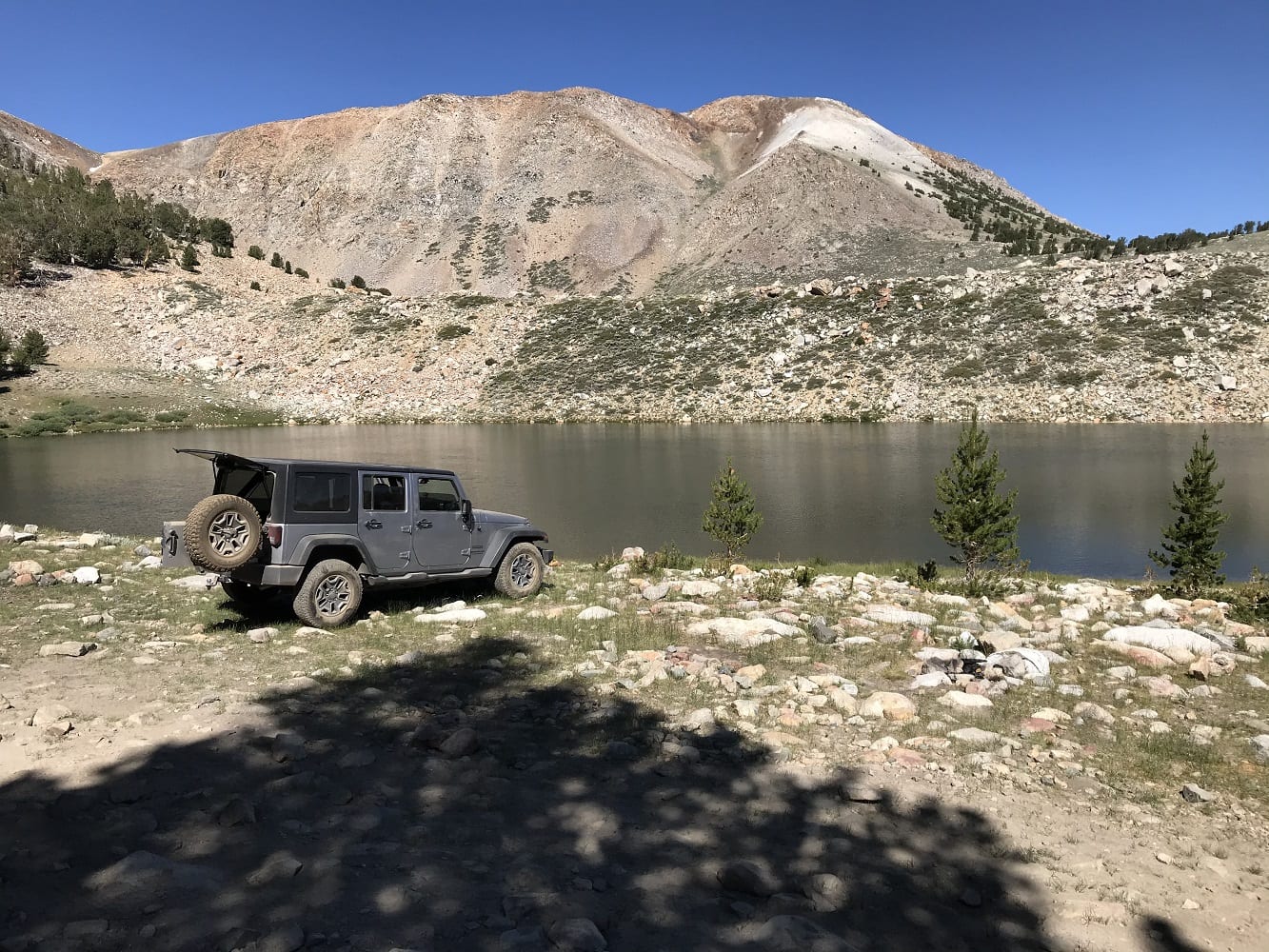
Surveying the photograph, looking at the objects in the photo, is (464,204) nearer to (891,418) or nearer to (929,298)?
(929,298)

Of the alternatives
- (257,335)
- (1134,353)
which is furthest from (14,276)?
(1134,353)

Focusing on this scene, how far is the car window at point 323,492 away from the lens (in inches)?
399

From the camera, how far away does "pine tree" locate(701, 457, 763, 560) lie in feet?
63.8

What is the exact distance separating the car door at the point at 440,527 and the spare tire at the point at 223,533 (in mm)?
2562

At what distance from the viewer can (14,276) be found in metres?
83.5

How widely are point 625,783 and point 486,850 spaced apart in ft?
4.81

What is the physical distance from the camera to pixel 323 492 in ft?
34.2

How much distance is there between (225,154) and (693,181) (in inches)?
4025

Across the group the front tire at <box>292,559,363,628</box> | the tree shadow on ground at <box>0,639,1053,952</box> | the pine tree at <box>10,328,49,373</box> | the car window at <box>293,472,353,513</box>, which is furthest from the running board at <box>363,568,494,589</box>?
the pine tree at <box>10,328,49,373</box>

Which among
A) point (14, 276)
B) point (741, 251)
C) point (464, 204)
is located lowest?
point (14, 276)

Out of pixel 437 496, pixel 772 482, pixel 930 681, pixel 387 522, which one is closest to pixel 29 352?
pixel 772 482

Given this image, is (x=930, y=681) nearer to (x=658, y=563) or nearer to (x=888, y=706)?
(x=888, y=706)

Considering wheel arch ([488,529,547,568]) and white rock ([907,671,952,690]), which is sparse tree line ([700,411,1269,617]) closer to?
white rock ([907,671,952,690])

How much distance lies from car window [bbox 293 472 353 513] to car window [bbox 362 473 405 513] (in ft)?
0.87
